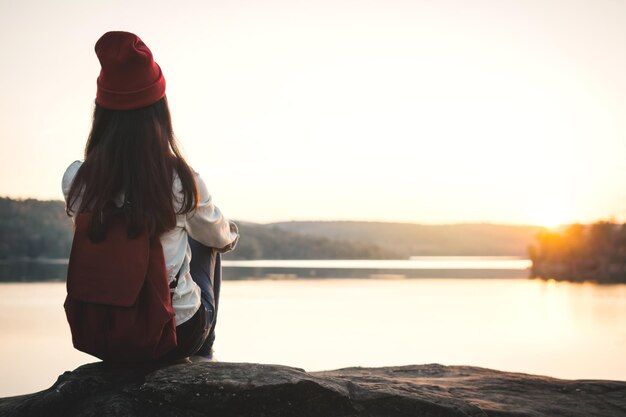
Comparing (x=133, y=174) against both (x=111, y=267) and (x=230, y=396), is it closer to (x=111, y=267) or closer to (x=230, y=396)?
(x=111, y=267)

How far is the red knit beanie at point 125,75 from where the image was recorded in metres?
2.67

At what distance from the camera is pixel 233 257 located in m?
45.5

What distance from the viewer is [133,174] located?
2.61 meters

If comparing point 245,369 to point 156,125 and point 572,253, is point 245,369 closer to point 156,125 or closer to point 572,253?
point 156,125

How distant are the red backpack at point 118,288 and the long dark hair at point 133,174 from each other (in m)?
0.04

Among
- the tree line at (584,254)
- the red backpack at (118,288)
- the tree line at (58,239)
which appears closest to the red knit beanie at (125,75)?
the red backpack at (118,288)

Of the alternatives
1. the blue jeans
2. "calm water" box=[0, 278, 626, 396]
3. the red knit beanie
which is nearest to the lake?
"calm water" box=[0, 278, 626, 396]

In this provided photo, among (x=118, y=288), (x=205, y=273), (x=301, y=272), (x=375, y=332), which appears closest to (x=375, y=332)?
(x=375, y=332)

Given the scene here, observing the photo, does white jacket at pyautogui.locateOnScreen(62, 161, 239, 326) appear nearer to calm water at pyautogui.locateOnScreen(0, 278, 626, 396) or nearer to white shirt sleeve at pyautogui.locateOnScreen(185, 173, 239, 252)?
white shirt sleeve at pyautogui.locateOnScreen(185, 173, 239, 252)

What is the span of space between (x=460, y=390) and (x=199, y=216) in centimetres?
169

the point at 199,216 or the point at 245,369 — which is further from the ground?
the point at 199,216

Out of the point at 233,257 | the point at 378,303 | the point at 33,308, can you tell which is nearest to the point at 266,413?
the point at 33,308

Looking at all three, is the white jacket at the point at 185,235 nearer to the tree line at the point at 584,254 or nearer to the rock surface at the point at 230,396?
the rock surface at the point at 230,396

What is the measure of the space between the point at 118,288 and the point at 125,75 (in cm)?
76
